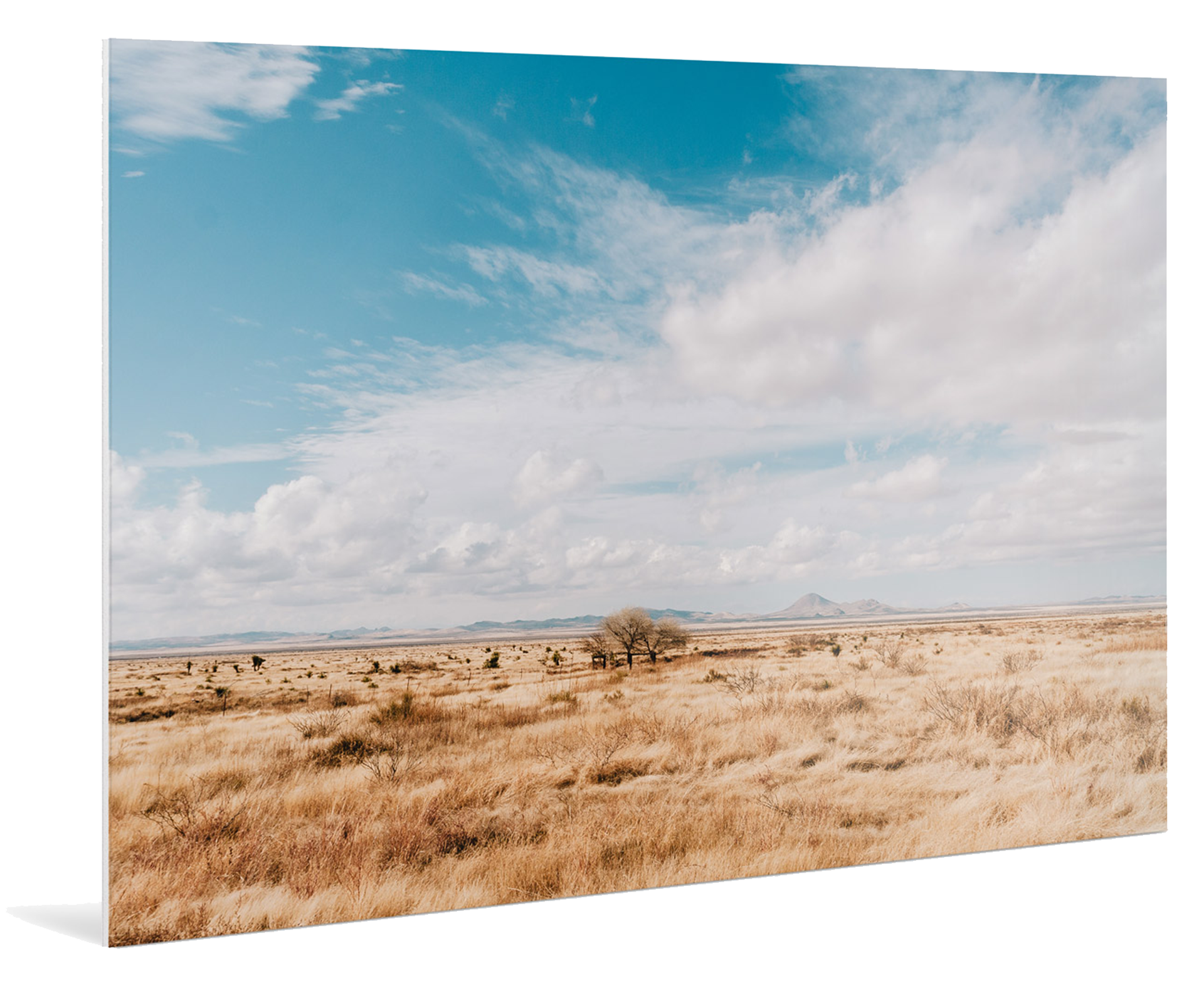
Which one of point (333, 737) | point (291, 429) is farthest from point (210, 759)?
point (291, 429)

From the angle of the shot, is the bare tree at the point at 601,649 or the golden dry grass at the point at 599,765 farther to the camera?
the bare tree at the point at 601,649

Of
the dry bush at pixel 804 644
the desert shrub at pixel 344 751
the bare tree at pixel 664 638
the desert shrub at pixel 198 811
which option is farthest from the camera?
the dry bush at pixel 804 644

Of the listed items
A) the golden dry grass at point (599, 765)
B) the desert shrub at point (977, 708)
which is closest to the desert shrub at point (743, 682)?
the golden dry grass at point (599, 765)

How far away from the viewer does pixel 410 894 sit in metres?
4.75

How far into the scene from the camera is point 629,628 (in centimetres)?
576

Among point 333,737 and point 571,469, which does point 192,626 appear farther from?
point 571,469

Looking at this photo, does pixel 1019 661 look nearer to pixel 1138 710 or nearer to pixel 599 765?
pixel 1138 710

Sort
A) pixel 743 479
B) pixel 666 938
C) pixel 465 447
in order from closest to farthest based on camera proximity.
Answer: pixel 666 938, pixel 465 447, pixel 743 479

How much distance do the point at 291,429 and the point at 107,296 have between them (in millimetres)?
1269

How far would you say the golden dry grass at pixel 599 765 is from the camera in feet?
15.1

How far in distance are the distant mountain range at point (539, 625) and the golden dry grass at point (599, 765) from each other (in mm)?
120

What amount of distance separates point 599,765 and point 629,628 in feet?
3.32

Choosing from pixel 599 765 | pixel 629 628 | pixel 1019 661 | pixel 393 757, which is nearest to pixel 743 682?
pixel 629 628

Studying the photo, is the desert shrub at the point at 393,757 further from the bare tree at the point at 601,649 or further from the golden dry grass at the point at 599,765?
the bare tree at the point at 601,649
